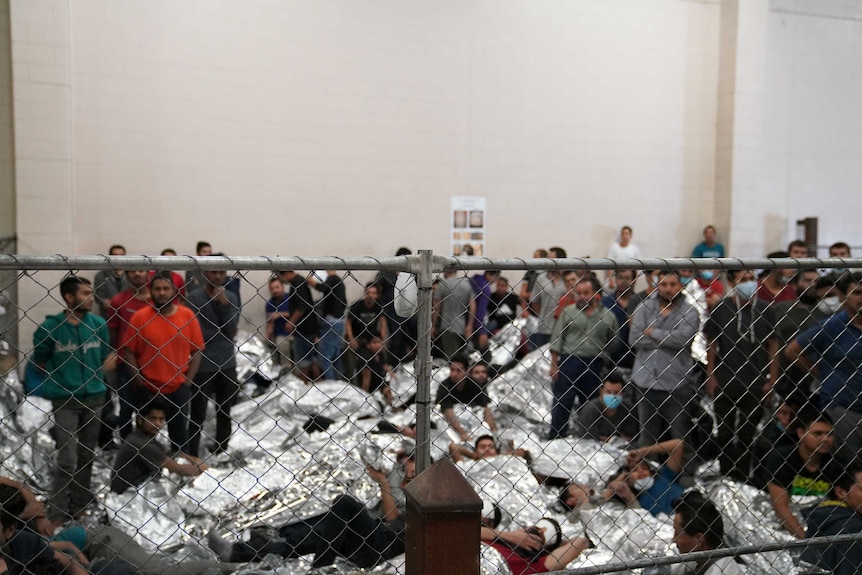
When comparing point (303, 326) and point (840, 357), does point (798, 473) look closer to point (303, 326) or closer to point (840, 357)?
point (840, 357)

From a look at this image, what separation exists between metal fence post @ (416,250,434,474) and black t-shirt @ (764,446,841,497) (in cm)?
328

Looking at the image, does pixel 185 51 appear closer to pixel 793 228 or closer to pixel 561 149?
pixel 561 149

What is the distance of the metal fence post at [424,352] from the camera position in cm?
221

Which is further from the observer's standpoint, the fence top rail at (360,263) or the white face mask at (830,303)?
the white face mask at (830,303)

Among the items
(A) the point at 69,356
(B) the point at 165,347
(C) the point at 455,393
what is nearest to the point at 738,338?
(C) the point at 455,393

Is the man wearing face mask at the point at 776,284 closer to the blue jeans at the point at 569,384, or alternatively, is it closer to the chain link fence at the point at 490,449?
the chain link fence at the point at 490,449

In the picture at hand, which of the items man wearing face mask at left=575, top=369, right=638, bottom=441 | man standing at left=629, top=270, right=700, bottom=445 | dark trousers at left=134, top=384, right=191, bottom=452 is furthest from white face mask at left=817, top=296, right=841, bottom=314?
dark trousers at left=134, top=384, right=191, bottom=452

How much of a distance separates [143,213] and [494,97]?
16.2ft

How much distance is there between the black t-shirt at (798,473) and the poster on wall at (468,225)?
647cm

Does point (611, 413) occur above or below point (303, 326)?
below

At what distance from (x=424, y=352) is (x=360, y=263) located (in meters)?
0.30

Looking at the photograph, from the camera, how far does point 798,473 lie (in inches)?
192

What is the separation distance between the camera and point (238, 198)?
33.4 ft

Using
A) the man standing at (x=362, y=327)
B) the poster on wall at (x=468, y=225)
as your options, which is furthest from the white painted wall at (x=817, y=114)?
the man standing at (x=362, y=327)
